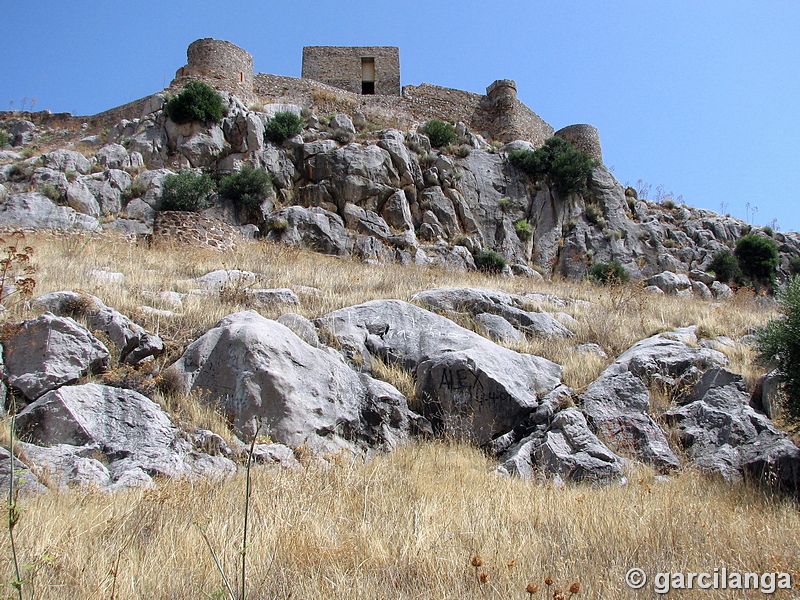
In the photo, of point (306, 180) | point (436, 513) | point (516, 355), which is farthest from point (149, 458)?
point (306, 180)

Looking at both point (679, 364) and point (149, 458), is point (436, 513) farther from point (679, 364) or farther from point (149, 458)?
point (679, 364)

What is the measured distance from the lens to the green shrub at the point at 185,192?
54.3 feet

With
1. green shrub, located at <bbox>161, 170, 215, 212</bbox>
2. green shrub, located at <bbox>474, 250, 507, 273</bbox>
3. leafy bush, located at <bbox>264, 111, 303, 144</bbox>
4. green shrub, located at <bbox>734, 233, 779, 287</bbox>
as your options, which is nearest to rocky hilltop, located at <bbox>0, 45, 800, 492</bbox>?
green shrub, located at <bbox>474, 250, 507, 273</bbox>

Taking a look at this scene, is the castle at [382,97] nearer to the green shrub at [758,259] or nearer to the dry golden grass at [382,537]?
the green shrub at [758,259]

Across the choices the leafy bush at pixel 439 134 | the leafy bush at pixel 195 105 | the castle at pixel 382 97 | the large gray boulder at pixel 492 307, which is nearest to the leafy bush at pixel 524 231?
the leafy bush at pixel 439 134

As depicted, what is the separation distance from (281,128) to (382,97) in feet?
21.9

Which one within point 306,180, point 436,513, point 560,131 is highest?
point 560,131

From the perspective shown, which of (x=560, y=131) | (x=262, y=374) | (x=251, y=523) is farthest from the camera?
(x=560, y=131)

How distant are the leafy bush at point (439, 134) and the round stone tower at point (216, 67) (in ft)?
24.1

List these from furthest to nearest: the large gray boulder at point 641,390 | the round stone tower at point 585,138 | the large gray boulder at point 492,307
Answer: the round stone tower at point 585,138 → the large gray boulder at point 492,307 → the large gray boulder at point 641,390

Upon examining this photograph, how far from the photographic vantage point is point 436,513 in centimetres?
341

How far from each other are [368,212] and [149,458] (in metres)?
15.2

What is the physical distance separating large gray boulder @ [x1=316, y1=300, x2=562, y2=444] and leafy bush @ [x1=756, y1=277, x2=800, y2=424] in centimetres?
200

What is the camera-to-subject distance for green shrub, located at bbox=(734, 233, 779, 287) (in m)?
23.1
